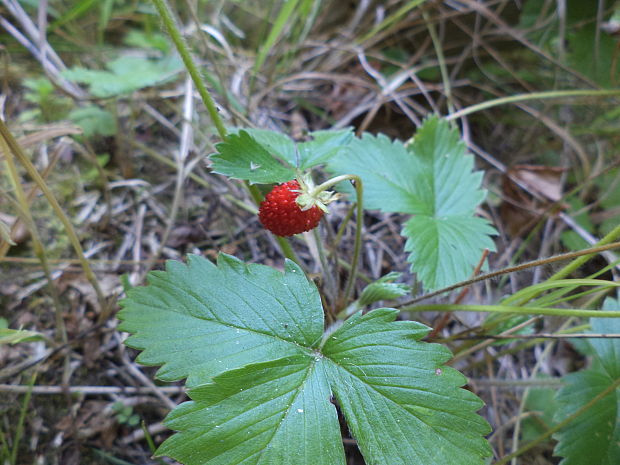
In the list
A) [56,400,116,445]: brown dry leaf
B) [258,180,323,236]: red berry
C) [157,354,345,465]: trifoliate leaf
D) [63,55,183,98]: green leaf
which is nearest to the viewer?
[157,354,345,465]: trifoliate leaf

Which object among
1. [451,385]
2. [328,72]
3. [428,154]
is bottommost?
[451,385]

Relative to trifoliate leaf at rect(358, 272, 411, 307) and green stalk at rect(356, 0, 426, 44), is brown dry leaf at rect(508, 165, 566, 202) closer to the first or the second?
green stalk at rect(356, 0, 426, 44)

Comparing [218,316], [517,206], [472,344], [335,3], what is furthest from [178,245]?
[335,3]

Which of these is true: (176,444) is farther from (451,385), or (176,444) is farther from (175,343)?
(451,385)

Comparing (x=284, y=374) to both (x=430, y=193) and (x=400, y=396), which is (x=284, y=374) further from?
(x=430, y=193)

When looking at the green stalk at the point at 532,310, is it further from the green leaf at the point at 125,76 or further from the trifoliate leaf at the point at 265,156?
the green leaf at the point at 125,76

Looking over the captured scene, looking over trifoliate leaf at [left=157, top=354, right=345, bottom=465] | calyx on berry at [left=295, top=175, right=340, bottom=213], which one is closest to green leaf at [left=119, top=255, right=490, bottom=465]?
trifoliate leaf at [left=157, top=354, right=345, bottom=465]
